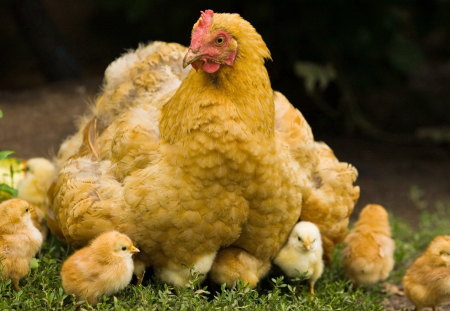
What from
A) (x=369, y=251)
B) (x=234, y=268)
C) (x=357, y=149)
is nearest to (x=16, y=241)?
(x=234, y=268)

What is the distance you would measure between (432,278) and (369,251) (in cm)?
63

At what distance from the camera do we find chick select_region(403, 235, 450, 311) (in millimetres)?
5129

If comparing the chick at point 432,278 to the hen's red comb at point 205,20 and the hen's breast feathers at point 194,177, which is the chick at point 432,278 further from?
the hen's red comb at point 205,20

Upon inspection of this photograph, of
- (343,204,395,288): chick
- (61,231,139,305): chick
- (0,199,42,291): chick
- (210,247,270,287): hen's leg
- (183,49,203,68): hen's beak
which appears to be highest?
(183,49,203,68): hen's beak

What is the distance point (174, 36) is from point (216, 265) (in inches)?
207

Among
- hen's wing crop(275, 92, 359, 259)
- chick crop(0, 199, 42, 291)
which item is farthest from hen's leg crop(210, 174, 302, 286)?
chick crop(0, 199, 42, 291)

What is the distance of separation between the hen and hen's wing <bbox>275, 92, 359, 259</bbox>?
11 mm

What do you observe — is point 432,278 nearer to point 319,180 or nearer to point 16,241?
point 319,180

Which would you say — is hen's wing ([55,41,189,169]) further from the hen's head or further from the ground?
the ground

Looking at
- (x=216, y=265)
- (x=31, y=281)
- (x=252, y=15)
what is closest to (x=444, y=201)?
(x=252, y=15)

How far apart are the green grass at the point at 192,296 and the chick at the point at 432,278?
0.29m

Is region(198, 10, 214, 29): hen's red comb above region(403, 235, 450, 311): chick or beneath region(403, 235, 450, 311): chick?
above

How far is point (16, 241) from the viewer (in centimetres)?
487

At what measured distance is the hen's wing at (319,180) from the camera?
17.6 feet
